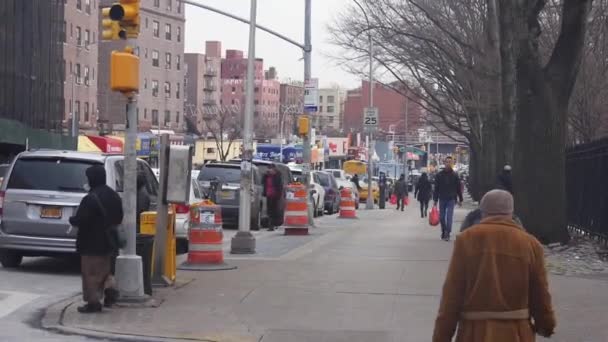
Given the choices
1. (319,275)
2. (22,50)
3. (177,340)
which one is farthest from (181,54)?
(177,340)

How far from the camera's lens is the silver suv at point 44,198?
1437 cm

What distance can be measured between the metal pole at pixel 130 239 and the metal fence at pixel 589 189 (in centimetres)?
1022

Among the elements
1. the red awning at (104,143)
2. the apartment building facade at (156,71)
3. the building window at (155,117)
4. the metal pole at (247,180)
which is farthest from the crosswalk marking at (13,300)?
the building window at (155,117)

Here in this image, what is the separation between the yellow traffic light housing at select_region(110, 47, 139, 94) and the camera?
11.2m

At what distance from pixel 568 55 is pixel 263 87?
122 meters

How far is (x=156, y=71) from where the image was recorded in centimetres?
7262

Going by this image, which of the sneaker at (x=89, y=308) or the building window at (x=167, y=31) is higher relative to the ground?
the building window at (x=167, y=31)

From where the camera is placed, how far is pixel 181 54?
2950 inches

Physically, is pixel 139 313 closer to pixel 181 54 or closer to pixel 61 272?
pixel 61 272

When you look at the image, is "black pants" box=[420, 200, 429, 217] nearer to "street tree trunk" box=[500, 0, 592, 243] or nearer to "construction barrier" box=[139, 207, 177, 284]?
"street tree trunk" box=[500, 0, 592, 243]

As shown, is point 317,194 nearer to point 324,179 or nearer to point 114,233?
point 324,179

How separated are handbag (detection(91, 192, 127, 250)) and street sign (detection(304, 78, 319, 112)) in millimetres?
16628

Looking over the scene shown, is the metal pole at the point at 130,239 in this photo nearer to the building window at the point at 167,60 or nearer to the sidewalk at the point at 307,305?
the sidewalk at the point at 307,305

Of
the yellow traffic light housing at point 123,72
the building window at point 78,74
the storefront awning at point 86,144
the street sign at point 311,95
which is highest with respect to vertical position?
the building window at point 78,74
